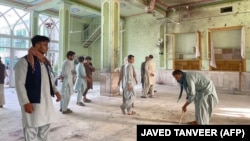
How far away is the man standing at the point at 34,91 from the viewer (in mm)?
2018

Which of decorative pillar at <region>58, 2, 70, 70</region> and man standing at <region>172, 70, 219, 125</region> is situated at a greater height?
decorative pillar at <region>58, 2, 70, 70</region>

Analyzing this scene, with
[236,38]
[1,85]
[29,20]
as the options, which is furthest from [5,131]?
[236,38]

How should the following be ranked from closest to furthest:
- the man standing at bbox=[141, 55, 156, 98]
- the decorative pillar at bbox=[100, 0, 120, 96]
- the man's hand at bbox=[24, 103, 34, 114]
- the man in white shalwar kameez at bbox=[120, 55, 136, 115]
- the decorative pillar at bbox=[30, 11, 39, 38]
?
the man's hand at bbox=[24, 103, 34, 114] → the man in white shalwar kameez at bbox=[120, 55, 136, 115] → the man standing at bbox=[141, 55, 156, 98] → the decorative pillar at bbox=[100, 0, 120, 96] → the decorative pillar at bbox=[30, 11, 39, 38]

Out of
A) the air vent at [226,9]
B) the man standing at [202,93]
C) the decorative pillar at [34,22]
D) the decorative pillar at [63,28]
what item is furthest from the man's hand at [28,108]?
the air vent at [226,9]

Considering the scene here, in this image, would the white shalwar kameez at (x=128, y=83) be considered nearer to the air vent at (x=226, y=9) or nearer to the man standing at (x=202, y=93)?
the man standing at (x=202, y=93)

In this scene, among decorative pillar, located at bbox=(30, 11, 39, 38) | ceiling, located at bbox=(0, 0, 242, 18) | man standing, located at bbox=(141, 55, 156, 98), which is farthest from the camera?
decorative pillar, located at bbox=(30, 11, 39, 38)

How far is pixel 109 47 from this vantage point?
742cm

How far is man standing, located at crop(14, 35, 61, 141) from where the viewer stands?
2018mm

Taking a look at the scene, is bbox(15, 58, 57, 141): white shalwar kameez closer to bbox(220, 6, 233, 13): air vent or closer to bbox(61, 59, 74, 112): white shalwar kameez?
bbox(61, 59, 74, 112): white shalwar kameez

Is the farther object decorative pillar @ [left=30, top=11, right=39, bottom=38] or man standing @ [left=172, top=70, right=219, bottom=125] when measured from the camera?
decorative pillar @ [left=30, top=11, right=39, bottom=38]

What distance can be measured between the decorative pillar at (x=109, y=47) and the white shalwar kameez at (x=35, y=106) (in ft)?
16.4

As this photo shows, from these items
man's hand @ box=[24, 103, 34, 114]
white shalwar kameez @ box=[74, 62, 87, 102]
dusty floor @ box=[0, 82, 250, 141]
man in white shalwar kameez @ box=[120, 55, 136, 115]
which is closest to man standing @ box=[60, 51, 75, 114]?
dusty floor @ box=[0, 82, 250, 141]

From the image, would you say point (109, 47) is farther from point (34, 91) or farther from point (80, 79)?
point (34, 91)

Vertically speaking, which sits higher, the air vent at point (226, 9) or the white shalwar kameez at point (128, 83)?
the air vent at point (226, 9)
